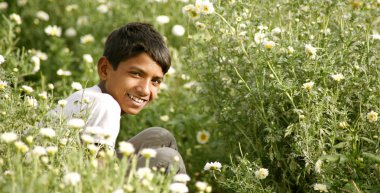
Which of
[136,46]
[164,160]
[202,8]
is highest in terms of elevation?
[202,8]

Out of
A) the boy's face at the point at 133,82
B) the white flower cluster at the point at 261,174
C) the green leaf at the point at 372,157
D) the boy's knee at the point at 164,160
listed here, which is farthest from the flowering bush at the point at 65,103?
the green leaf at the point at 372,157

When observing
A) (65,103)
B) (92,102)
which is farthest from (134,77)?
(65,103)

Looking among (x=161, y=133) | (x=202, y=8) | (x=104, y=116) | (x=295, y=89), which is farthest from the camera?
(x=161, y=133)

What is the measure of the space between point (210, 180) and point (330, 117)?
0.82 metres

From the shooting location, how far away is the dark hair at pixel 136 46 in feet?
10.8

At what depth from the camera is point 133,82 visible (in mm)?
3232

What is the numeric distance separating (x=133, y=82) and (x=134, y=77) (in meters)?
0.03

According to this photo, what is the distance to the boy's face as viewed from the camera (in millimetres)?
3234

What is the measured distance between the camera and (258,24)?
11.3 feet

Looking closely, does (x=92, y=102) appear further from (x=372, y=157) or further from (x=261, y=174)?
(x=372, y=157)

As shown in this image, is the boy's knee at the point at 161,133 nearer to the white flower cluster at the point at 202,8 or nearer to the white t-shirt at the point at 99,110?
the white t-shirt at the point at 99,110

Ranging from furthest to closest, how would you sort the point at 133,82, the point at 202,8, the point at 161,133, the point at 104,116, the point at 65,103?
the point at 161,133, the point at 202,8, the point at 133,82, the point at 104,116, the point at 65,103

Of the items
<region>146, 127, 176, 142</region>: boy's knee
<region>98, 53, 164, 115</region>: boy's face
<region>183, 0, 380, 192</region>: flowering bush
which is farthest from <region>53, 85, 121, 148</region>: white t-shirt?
<region>183, 0, 380, 192</region>: flowering bush

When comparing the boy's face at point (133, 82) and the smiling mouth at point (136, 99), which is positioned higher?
the boy's face at point (133, 82)
